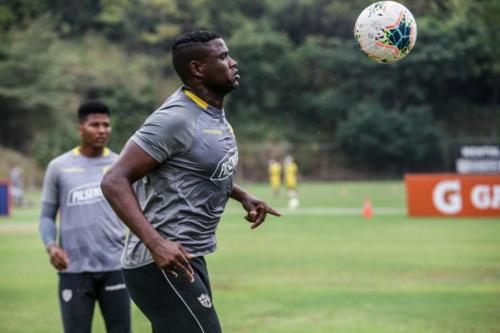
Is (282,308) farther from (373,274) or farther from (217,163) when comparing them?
(217,163)

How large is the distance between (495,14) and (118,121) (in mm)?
26749

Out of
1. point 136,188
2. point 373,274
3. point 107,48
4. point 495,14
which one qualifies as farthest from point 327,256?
point 107,48

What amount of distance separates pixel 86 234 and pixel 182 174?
2.57 m

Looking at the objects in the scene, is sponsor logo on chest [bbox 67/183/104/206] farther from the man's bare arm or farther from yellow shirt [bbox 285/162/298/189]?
yellow shirt [bbox 285/162/298/189]

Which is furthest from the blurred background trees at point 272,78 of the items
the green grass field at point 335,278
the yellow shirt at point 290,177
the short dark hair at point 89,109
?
the short dark hair at point 89,109

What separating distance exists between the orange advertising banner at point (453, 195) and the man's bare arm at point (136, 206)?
19474 mm

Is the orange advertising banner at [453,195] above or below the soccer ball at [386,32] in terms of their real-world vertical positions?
below

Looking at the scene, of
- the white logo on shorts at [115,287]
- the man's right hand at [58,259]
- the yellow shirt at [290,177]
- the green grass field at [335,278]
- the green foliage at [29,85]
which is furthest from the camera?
the green foliage at [29,85]

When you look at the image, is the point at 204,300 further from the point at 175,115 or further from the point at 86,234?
the point at 86,234

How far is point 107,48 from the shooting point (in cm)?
6406

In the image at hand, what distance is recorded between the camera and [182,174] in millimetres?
4441

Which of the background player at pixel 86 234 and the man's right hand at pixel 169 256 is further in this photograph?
the background player at pixel 86 234

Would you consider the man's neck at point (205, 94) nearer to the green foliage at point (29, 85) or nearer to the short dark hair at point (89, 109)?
the short dark hair at point (89, 109)

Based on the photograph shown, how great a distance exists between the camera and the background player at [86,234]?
21.4 ft
